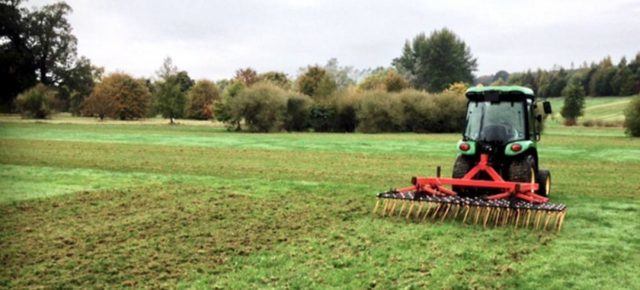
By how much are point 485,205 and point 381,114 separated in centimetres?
4249

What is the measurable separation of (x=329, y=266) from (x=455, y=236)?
8.57ft

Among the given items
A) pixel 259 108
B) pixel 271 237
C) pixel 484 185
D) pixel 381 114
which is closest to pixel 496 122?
pixel 484 185

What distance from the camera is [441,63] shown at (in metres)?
102

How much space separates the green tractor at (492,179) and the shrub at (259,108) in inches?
1536

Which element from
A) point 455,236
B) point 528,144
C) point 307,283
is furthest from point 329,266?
point 528,144

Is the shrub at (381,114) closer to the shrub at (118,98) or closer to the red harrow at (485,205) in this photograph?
the shrub at (118,98)

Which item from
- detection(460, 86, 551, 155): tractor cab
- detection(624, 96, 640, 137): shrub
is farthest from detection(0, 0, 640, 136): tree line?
detection(624, 96, 640, 137): shrub

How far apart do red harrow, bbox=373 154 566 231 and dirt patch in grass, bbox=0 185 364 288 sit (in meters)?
1.73

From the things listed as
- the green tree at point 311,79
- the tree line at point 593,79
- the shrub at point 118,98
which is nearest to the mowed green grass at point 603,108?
the tree line at point 593,79

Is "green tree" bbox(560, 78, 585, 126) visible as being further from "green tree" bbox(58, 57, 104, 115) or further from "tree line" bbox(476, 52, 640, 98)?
"green tree" bbox(58, 57, 104, 115)

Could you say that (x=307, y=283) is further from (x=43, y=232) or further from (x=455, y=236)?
(x=43, y=232)

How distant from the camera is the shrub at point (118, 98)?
228 feet

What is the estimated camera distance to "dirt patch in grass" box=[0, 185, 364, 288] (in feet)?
24.0

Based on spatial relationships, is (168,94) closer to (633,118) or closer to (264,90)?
(264,90)
